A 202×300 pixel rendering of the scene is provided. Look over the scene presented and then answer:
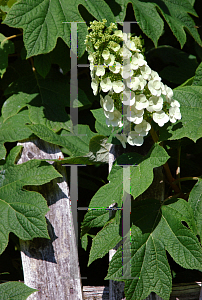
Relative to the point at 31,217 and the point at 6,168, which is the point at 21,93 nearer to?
the point at 6,168

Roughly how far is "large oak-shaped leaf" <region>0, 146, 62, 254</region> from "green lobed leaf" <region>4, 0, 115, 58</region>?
0.64 metres

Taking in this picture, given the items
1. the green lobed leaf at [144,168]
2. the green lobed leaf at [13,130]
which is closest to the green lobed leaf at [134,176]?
the green lobed leaf at [144,168]

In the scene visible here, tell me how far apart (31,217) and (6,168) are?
0.36 m

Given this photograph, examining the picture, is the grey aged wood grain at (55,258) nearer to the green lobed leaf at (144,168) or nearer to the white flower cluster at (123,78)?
the green lobed leaf at (144,168)

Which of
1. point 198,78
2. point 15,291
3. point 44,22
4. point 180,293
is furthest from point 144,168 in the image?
point 44,22

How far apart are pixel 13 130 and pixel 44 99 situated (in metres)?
0.32

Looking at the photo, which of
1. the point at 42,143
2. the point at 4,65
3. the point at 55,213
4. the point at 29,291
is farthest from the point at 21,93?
the point at 29,291

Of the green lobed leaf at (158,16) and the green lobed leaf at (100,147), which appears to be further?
the green lobed leaf at (158,16)

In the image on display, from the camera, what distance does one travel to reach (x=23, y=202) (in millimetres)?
1661

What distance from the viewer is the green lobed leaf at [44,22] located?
170 cm

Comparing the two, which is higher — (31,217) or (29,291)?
(31,217)

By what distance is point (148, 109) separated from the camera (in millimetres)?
1283

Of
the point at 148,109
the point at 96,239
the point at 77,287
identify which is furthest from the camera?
the point at 77,287

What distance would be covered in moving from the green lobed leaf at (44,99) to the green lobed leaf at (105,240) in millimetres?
735
